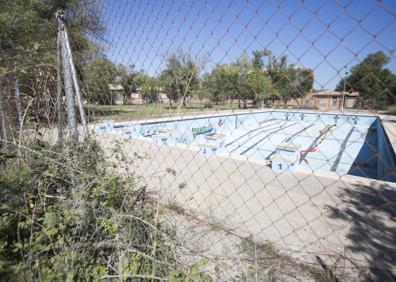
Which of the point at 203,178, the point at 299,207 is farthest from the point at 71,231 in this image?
the point at 203,178

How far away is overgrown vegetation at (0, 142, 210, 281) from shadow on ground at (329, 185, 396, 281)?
4.68 feet

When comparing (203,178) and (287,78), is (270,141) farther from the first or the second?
(287,78)

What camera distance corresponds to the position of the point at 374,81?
712 millimetres

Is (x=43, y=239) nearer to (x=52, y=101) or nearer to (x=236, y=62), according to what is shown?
(x=236, y=62)

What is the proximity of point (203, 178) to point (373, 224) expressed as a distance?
6.51 ft

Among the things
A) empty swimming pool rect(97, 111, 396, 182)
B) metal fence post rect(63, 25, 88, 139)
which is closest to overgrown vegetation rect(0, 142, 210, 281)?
metal fence post rect(63, 25, 88, 139)

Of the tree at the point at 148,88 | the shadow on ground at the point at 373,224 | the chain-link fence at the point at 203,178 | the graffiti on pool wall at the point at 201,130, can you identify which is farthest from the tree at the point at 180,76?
the graffiti on pool wall at the point at 201,130

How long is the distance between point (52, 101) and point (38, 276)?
1.87m

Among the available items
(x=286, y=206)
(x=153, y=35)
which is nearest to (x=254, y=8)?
(x=153, y=35)

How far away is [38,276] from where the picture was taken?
860 millimetres

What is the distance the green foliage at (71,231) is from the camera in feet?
2.94

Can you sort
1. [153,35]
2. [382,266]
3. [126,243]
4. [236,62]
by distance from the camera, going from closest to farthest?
1. [126,243]
2. [236,62]
3. [382,266]
4. [153,35]

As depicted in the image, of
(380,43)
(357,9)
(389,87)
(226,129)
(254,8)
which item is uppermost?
(254,8)

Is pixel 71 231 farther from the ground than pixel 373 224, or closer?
farther from the ground
